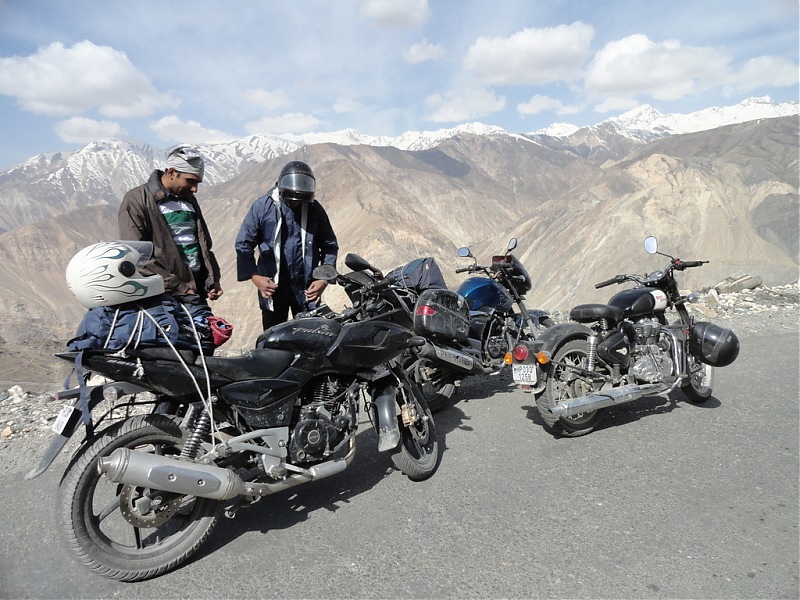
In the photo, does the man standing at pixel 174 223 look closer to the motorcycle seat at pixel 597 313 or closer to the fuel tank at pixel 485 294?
the fuel tank at pixel 485 294

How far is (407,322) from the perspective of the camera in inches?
175

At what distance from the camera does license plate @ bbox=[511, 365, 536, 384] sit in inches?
159

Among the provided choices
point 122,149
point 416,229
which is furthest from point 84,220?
point 122,149

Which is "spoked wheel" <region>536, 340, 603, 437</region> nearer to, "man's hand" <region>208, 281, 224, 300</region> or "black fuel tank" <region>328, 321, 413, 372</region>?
"black fuel tank" <region>328, 321, 413, 372</region>

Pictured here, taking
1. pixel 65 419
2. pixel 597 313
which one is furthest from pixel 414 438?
pixel 65 419

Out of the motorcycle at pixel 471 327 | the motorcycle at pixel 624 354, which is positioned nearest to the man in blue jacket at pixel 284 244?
the motorcycle at pixel 471 327

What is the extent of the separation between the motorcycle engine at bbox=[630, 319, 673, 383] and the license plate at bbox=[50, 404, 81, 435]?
4.08 m

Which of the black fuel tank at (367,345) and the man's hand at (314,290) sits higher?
the man's hand at (314,290)

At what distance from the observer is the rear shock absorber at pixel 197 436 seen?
Answer: 277cm

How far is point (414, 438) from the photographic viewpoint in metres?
3.71

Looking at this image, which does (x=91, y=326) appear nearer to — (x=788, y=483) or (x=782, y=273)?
(x=788, y=483)

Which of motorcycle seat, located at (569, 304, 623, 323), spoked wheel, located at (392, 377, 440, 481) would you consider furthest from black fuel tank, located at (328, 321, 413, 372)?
motorcycle seat, located at (569, 304, 623, 323)

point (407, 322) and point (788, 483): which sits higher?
point (407, 322)

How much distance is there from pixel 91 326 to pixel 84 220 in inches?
3346
